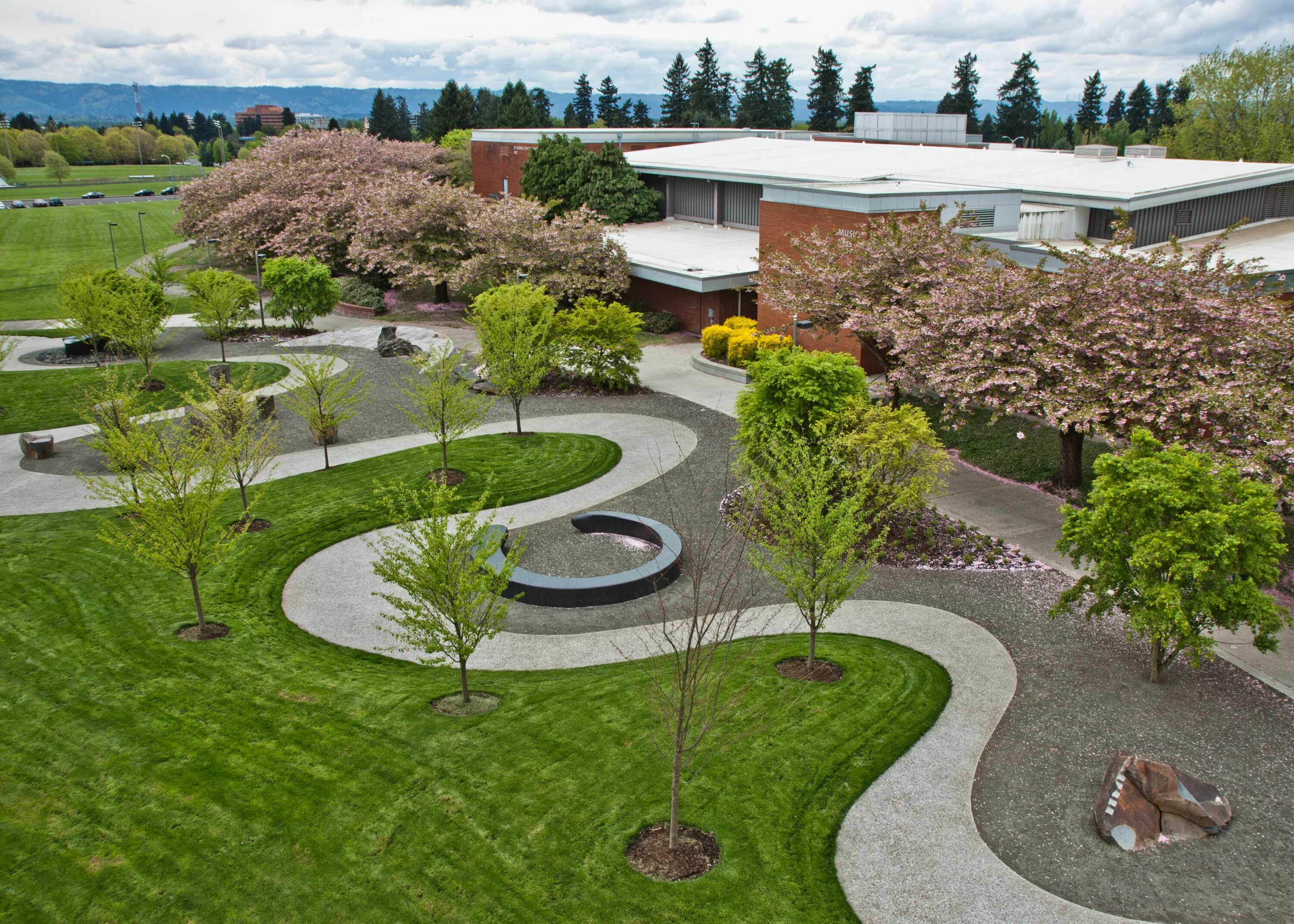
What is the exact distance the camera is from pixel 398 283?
39469 millimetres

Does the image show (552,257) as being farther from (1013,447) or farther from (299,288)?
(1013,447)

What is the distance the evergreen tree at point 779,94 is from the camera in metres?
109

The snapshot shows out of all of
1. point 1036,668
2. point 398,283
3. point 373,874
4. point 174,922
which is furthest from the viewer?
point 398,283

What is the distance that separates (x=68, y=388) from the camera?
28.6 m

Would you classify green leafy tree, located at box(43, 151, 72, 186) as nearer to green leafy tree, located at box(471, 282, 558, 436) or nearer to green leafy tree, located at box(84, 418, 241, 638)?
green leafy tree, located at box(471, 282, 558, 436)

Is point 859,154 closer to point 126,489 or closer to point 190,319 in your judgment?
point 190,319

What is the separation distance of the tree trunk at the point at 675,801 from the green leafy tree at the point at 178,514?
26.4 ft

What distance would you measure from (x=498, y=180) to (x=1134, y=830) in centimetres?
5137

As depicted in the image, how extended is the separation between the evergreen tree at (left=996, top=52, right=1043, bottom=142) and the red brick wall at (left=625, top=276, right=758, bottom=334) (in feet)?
283

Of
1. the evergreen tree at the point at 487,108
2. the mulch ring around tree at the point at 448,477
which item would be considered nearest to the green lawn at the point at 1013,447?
the mulch ring around tree at the point at 448,477

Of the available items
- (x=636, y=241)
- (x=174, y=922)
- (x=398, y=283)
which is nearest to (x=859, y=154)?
(x=636, y=241)

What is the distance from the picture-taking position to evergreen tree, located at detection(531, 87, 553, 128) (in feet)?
315

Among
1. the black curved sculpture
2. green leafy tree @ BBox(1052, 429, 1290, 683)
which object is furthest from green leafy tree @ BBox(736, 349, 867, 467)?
A: green leafy tree @ BBox(1052, 429, 1290, 683)

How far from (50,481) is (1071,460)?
22.5 m
